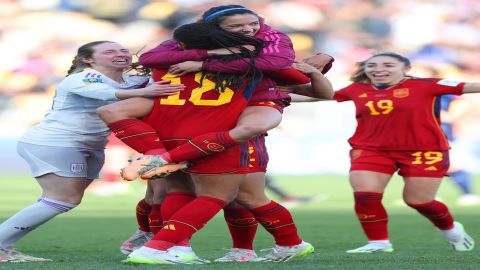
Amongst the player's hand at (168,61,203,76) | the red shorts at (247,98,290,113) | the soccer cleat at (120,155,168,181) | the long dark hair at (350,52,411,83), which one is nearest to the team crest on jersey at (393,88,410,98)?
the long dark hair at (350,52,411,83)

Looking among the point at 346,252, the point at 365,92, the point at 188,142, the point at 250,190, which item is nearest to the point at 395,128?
the point at 365,92

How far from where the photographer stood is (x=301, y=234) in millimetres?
8406

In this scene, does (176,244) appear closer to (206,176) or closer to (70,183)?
(206,176)

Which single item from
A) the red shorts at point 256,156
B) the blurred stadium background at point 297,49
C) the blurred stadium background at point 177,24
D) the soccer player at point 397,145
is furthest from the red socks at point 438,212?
the blurred stadium background at point 177,24

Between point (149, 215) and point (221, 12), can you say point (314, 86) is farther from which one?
point (149, 215)

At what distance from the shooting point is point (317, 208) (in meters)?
12.0

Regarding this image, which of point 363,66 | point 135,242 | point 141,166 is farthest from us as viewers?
point 363,66

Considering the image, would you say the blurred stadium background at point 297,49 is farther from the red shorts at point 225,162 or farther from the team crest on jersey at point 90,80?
the red shorts at point 225,162

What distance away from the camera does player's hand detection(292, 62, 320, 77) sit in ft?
17.1

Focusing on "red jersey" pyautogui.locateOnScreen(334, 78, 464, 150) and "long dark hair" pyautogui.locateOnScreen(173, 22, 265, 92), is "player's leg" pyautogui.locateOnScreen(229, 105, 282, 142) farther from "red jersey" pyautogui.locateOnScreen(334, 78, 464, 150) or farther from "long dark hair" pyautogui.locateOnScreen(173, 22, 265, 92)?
"red jersey" pyautogui.locateOnScreen(334, 78, 464, 150)

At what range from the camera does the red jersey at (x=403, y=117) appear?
712 cm

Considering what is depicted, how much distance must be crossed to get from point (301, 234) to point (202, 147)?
382 cm

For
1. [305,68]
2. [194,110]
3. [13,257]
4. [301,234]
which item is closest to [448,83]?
[305,68]

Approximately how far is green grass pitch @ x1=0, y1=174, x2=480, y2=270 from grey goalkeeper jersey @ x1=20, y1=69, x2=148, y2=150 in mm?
688
